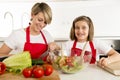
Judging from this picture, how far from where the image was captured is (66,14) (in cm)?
254

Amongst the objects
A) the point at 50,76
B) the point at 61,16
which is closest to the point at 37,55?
the point at 50,76

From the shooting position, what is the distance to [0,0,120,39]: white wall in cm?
252

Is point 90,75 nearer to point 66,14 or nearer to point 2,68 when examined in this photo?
point 2,68

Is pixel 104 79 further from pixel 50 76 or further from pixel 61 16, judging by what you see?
pixel 61 16

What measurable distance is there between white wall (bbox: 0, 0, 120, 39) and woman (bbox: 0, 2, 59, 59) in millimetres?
669

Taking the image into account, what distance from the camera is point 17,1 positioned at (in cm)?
251

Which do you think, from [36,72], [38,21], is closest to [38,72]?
[36,72]

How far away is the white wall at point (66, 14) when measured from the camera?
2521 mm

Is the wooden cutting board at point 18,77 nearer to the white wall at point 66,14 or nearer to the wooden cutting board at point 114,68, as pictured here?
the wooden cutting board at point 114,68

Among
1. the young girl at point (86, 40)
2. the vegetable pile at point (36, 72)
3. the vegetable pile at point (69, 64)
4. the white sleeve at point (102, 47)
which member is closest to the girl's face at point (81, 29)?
the young girl at point (86, 40)

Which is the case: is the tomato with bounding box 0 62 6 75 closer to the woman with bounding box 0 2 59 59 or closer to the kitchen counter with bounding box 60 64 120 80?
the kitchen counter with bounding box 60 64 120 80

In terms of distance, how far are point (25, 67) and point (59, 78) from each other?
0.66 ft

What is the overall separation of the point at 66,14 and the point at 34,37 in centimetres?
76

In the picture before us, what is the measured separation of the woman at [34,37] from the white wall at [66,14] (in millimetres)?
669
